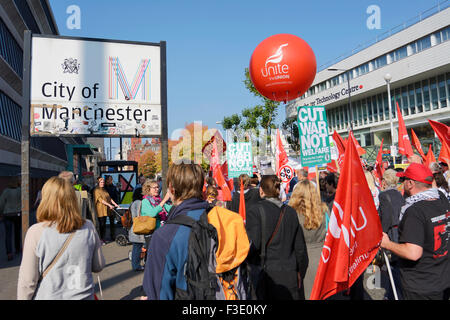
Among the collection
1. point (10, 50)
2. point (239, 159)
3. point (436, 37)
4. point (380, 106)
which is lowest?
point (239, 159)

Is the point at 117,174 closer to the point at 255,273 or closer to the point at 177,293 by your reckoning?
the point at 255,273

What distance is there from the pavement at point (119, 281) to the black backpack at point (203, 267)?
8.61 ft

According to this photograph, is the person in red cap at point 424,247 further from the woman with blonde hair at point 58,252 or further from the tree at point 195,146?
the tree at point 195,146

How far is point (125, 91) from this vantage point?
7.30 meters

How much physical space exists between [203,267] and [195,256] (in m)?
0.09

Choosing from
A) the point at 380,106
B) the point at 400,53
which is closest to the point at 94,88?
the point at 400,53

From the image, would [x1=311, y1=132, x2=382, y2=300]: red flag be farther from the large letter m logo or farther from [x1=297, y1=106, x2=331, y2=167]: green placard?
the large letter m logo

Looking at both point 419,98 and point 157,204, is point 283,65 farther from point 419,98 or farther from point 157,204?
point 419,98

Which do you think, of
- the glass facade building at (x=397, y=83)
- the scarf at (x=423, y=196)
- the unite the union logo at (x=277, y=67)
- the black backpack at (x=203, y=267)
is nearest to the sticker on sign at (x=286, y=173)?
the unite the union logo at (x=277, y=67)

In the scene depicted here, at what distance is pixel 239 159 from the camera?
→ 13.4 m

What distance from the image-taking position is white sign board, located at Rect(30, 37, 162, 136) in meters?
6.82

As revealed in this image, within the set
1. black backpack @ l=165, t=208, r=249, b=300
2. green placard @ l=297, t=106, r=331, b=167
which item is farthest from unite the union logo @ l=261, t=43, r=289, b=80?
black backpack @ l=165, t=208, r=249, b=300

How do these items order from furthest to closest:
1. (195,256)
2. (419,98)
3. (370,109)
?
1. (370,109)
2. (419,98)
3. (195,256)

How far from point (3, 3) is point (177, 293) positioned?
22734 millimetres
